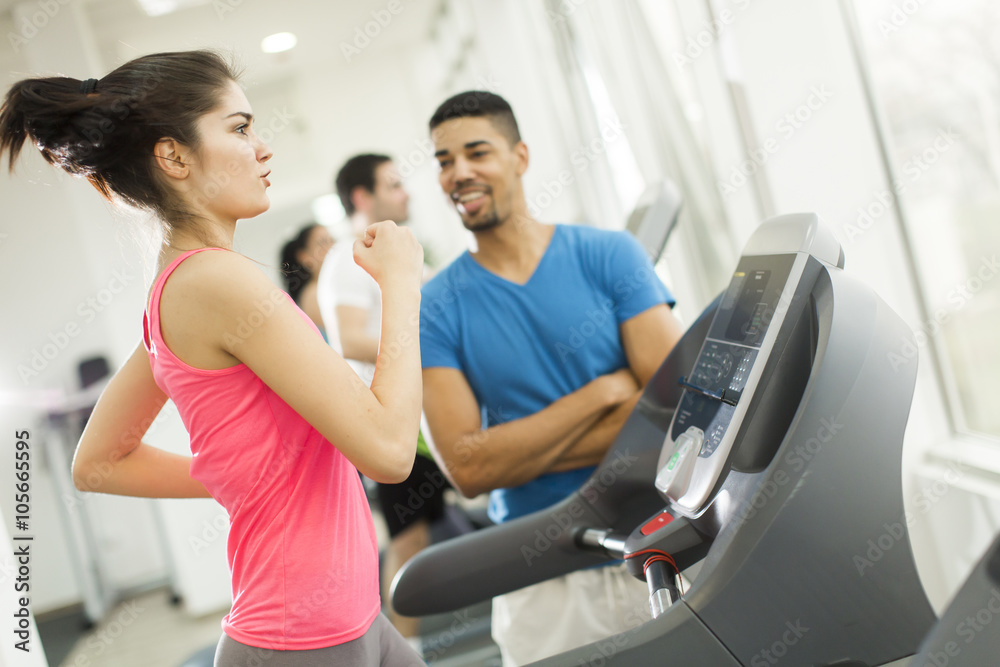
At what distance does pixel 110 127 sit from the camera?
33.0 inches

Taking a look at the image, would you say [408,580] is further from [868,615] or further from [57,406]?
[57,406]

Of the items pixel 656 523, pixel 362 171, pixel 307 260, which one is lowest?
pixel 656 523

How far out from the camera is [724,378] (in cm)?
94

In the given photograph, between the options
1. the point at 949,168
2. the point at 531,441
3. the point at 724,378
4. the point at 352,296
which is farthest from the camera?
the point at 352,296

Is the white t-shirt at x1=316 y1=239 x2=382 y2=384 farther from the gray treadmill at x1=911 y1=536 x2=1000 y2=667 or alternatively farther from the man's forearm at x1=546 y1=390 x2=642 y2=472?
the gray treadmill at x1=911 y1=536 x2=1000 y2=667

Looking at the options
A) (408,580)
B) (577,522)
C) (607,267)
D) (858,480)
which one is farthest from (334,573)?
(607,267)

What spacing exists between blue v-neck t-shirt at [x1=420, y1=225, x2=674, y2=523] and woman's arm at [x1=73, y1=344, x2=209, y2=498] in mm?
530

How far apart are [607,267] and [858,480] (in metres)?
0.74

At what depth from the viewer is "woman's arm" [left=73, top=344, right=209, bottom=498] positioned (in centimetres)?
98

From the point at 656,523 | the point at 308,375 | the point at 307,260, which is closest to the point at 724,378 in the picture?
the point at 656,523

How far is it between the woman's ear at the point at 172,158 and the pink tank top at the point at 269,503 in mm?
116

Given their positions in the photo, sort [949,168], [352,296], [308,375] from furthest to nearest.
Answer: [352,296] < [949,168] < [308,375]

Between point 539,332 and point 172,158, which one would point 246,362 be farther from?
point 539,332

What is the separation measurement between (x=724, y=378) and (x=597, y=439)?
47cm
